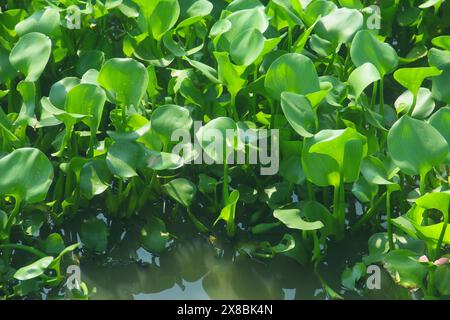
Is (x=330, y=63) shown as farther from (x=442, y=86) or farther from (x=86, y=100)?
(x=86, y=100)

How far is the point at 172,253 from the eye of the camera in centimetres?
179

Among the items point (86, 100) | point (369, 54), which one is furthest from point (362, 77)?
point (86, 100)

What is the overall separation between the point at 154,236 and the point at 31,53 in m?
0.42

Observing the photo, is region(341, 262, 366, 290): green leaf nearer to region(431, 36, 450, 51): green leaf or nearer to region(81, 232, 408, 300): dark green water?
region(81, 232, 408, 300): dark green water

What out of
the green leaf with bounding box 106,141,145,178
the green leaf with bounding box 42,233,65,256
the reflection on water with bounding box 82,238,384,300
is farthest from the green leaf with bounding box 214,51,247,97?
the green leaf with bounding box 42,233,65,256

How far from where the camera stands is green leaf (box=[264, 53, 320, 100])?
68.7 inches

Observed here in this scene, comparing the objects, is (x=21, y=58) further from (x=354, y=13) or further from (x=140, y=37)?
(x=354, y=13)

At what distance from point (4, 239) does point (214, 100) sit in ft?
1.60

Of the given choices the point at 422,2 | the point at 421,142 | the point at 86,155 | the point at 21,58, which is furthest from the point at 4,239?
the point at 422,2

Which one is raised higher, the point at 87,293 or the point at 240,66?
the point at 240,66

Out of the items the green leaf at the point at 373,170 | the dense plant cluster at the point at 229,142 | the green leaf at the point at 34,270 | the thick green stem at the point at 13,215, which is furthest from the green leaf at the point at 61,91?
the green leaf at the point at 373,170

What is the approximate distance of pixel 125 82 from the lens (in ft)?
5.78

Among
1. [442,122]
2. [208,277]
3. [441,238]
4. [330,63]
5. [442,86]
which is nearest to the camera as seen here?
[441,238]

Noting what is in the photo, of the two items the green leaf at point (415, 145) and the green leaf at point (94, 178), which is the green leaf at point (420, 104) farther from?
the green leaf at point (94, 178)
